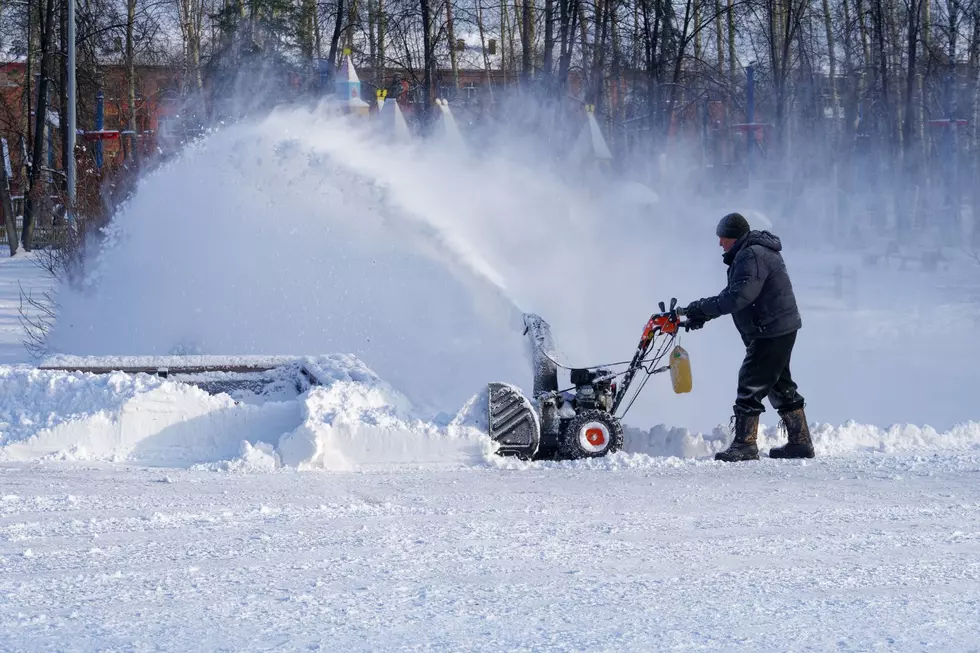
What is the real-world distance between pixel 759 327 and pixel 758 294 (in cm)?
22

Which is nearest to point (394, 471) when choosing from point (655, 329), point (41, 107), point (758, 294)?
point (655, 329)

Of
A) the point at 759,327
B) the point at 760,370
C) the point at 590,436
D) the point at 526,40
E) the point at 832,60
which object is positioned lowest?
the point at 590,436

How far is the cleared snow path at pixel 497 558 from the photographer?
403 centimetres

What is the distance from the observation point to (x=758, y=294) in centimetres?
711

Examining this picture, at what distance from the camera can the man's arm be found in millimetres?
7023

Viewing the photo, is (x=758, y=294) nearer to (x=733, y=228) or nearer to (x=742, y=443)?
(x=733, y=228)

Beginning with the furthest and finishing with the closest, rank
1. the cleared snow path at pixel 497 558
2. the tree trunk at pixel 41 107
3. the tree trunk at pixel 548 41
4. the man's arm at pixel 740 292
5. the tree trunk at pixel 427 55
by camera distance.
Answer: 1. the tree trunk at pixel 41 107
2. the tree trunk at pixel 427 55
3. the tree trunk at pixel 548 41
4. the man's arm at pixel 740 292
5. the cleared snow path at pixel 497 558

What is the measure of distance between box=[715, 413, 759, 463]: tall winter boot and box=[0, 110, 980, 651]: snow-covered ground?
17cm

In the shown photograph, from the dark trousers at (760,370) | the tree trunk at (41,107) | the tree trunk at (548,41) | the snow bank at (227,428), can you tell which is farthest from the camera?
the tree trunk at (41,107)

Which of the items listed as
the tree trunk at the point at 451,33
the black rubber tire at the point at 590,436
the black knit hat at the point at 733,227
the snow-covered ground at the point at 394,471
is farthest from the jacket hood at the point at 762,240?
the tree trunk at the point at 451,33

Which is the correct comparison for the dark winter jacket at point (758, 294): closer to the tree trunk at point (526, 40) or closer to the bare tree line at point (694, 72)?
the bare tree line at point (694, 72)

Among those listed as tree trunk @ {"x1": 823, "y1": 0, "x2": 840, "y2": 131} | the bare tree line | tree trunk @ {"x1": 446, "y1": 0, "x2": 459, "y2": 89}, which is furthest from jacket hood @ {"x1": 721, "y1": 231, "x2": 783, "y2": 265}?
tree trunk @ {"x1": 823, "y1": 0, "x2": 840, "y2": 131}

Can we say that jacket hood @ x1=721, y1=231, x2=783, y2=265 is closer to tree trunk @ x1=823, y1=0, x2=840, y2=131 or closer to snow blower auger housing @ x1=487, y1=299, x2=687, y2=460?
snow blower auger housing @ x1=487, y1=299, x2=687, y2=460

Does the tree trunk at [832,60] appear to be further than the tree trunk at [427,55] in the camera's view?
Yes
